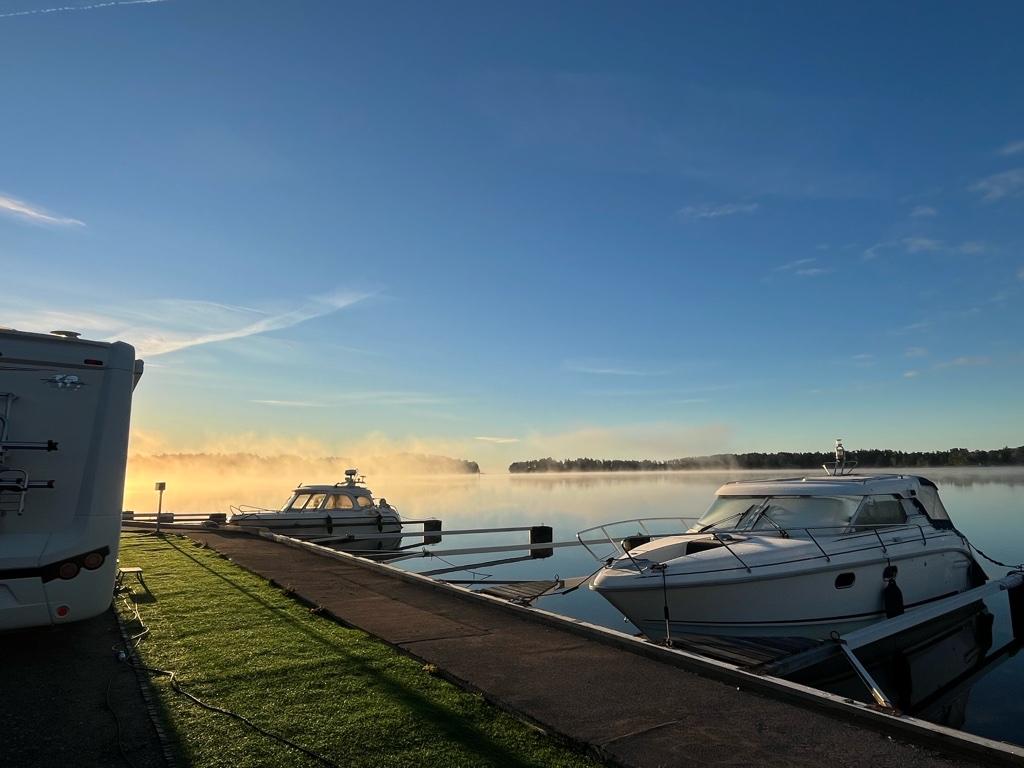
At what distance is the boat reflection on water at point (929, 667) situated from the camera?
1069 centimetres

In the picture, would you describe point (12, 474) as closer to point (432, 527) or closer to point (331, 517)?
point (331, 517)

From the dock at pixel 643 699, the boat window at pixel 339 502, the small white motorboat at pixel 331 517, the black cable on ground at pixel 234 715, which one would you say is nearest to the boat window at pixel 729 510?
the dock at pixel 643 699

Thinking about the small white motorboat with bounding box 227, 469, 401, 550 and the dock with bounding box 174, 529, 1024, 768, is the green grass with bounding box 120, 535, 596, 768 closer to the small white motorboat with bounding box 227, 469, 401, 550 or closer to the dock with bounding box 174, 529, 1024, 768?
the dock with bounding box 174, 529, 1024, 768

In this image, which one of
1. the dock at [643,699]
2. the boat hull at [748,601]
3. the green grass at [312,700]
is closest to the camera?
the green grass at [312,700]

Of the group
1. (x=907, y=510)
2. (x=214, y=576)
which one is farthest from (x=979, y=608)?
(x=214, y=576)

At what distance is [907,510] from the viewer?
1375 centimetres

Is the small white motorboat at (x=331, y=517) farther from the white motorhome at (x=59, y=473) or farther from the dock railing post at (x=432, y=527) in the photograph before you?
the white motorhome at (x=59, y=473)

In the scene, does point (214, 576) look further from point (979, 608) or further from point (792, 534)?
point (979, 608)

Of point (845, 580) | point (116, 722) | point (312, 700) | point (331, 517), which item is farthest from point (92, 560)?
point (331, 517)

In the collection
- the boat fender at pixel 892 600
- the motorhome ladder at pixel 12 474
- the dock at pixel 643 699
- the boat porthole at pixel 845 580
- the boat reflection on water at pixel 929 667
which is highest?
the motorhome ladder at pixel 12 474

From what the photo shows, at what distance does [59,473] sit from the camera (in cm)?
720

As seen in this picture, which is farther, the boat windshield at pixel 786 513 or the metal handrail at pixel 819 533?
the boat windshield at pixel 786 513

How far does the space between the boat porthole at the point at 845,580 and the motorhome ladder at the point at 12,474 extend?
37.6ft

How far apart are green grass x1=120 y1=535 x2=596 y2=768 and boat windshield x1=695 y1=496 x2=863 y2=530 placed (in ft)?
26.9
